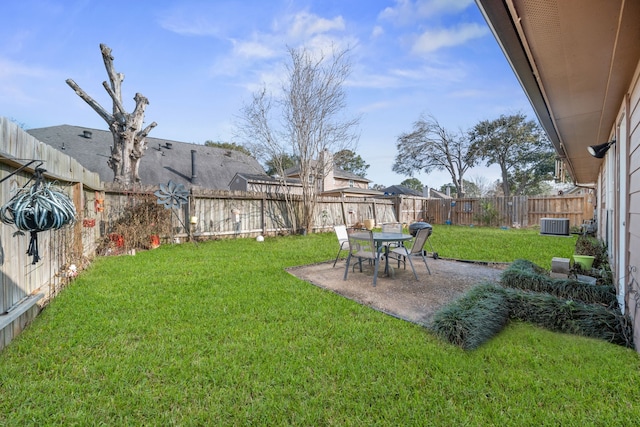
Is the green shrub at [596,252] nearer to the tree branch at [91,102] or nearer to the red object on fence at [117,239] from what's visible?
the red object on fence at [117,239]

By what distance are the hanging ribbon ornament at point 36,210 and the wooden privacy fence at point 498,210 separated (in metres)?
14.0

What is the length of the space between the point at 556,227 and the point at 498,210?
4162mm

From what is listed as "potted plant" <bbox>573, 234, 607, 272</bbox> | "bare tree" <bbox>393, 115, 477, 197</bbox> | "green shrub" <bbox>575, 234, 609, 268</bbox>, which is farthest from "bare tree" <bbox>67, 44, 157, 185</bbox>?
"bare tree" <bbox>393, 115, 477, 197</bbox>

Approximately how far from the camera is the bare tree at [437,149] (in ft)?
71.1

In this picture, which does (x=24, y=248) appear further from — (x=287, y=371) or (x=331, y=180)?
(x=331, y=180)

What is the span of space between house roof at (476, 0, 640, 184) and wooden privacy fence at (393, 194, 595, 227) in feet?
38.9

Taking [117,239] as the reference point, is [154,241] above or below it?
below

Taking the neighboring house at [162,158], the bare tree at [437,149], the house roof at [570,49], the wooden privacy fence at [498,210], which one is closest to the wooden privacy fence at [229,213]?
the wooden privacy fence at [498,210]

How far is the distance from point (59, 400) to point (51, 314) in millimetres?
1735

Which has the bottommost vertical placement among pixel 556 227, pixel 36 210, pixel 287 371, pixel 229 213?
pixel 287 371

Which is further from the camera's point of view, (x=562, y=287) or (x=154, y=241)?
(x=154, y=241)

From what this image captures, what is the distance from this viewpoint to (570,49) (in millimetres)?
2037

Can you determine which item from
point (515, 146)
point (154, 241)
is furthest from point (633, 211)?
point (515, 146)

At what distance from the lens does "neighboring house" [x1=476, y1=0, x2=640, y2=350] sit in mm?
1640
